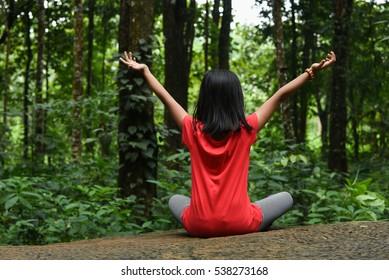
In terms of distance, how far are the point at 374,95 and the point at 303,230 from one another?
61.8ft

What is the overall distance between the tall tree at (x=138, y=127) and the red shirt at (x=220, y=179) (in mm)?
3133

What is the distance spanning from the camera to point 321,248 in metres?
4.05

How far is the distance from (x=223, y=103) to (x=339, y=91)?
11081 mm

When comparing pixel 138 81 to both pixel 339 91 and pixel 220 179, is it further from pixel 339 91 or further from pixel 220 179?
pixel 339 91

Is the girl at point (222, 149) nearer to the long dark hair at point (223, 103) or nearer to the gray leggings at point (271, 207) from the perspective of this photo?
the long dark hair at point (223, 103)

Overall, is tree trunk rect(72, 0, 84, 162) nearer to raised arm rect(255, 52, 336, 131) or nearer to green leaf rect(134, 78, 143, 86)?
green leaf rect(134, 78, 143, 86)

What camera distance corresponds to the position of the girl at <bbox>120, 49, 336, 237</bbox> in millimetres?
4617

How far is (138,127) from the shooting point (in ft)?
25.7

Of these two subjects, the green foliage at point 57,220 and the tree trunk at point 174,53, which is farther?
the tree trunk at point 174,53

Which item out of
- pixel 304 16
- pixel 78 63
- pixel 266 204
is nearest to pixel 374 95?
pixel 304 16

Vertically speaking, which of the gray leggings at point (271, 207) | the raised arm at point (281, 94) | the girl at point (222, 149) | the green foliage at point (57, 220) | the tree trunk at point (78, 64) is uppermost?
the tree trunk at point (78, 64)

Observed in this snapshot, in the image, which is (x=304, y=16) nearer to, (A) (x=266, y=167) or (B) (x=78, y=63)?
(B) (x=78, y=63)

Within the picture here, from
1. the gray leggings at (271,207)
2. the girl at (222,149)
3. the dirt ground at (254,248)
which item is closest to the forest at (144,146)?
the gray leggings at (271,207)

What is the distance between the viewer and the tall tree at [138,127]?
7.81 meters
